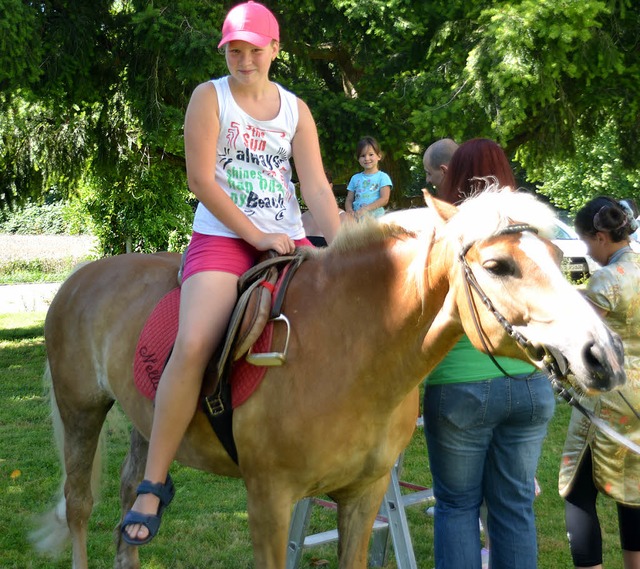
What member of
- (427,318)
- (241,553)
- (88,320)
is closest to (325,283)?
(427,318)

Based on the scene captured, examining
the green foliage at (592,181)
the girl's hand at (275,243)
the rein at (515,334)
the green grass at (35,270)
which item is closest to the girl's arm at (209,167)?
the girl's hand at (275,243)

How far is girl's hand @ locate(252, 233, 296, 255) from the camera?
3109mm

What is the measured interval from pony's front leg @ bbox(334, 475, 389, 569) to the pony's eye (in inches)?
47.4

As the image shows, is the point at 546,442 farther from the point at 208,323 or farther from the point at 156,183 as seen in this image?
the point at 156,183

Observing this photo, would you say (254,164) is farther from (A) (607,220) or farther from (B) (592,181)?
(B) (592,181)

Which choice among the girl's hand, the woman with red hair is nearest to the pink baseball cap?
the girl's hand

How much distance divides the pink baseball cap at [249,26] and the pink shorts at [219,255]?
79 cm

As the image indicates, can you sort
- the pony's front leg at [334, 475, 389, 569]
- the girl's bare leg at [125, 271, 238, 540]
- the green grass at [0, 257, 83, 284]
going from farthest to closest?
the green grass at [0, 257, 83, 284] < the pony's front leg at [334, 475, 389, 569] < the girl's bare leg at [125, 271, 238, 540]

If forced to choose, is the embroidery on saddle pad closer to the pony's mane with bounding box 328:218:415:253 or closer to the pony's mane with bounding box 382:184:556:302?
the pony's mane with bounding box 328:218:415:253

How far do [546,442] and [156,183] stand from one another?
31.3 feet

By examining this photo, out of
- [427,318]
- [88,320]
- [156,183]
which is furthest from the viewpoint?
[156,183]

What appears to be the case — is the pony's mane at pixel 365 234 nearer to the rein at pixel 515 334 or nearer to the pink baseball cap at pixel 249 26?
the rein at pixel 515 334

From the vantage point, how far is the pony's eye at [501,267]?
2352 mm

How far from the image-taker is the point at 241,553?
4.89 metres
